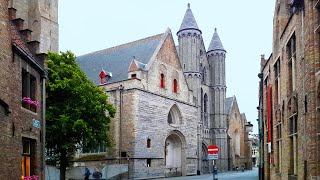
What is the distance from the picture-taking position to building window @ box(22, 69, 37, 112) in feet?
50.3

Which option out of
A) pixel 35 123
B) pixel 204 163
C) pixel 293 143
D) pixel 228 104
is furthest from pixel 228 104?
pixel 35 123

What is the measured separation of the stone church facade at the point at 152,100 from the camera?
39.2 meters

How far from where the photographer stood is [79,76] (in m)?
28.9

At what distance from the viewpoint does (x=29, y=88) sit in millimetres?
15789

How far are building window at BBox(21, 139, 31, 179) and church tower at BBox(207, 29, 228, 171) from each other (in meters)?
49.7

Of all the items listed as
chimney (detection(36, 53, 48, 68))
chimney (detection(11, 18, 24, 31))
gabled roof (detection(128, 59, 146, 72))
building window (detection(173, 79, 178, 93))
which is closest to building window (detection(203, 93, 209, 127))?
building window (detection(173, 79, 178, 93))

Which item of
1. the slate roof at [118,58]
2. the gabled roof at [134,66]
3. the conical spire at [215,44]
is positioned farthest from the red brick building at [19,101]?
the conical spire at [215,44]

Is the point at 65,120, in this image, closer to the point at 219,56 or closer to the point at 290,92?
the point at 290,92

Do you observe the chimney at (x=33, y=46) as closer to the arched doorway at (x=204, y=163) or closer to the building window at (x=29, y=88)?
the building window at (x=29, y=88)

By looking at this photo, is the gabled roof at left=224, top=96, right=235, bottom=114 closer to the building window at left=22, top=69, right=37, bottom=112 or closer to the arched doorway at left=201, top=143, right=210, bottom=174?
the arched doorway at left=201, top=143, right=210, bottom=174

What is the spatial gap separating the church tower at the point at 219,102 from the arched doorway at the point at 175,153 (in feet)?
59.5

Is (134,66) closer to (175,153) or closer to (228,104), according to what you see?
(175,153)

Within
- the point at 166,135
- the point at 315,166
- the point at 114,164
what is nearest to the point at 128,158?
the point at 114,164

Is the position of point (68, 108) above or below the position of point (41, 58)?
below
